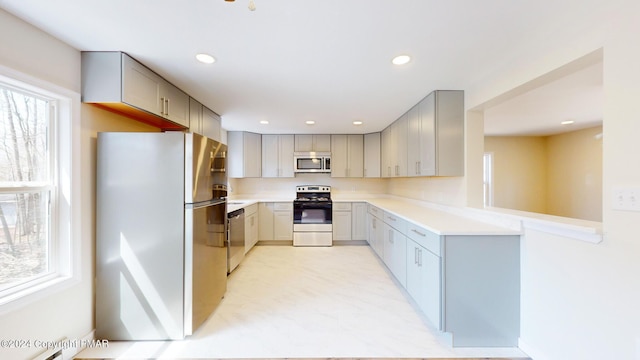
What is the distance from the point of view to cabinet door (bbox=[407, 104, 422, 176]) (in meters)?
3.03

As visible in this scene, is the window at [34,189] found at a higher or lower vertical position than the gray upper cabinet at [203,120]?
lower

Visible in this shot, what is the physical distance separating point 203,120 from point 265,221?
2.28 metres

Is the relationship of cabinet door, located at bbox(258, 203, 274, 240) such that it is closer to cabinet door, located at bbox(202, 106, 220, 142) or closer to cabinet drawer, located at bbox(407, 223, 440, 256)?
cabinet door, located at bbox(202, 106, 220, 142)

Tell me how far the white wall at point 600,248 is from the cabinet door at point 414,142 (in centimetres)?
128

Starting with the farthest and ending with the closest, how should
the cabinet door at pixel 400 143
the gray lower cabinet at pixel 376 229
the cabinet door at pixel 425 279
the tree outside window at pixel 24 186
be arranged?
the gray lower cabinet at pixel 376 229, the cabinet door at pixel 400 143, the cabinet door at pixel 425 279, the tree outside window at pixel 24 186

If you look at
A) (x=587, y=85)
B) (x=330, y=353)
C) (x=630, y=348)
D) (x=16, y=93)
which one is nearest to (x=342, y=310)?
(x=330, y=353)

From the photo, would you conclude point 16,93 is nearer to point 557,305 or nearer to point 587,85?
point 557,305

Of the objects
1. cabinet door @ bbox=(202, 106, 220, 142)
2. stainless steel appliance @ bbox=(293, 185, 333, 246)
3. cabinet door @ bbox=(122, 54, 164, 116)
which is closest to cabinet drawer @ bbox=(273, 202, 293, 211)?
stainless steel appliance @ bbox=(293, 185, 333, 246)

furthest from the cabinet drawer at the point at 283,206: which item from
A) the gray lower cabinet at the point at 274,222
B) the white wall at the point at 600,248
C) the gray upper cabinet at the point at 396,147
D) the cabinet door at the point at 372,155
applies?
the white wall at the point at 600,248

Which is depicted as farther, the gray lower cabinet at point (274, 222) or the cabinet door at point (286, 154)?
the cabinet door at point (286, 154)

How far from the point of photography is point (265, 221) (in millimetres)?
4703

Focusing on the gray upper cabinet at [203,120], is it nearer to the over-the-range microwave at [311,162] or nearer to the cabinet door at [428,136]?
the over-the-range microwave at [311,162]

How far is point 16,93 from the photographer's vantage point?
61.0 inches

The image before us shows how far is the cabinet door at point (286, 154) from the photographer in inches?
196
